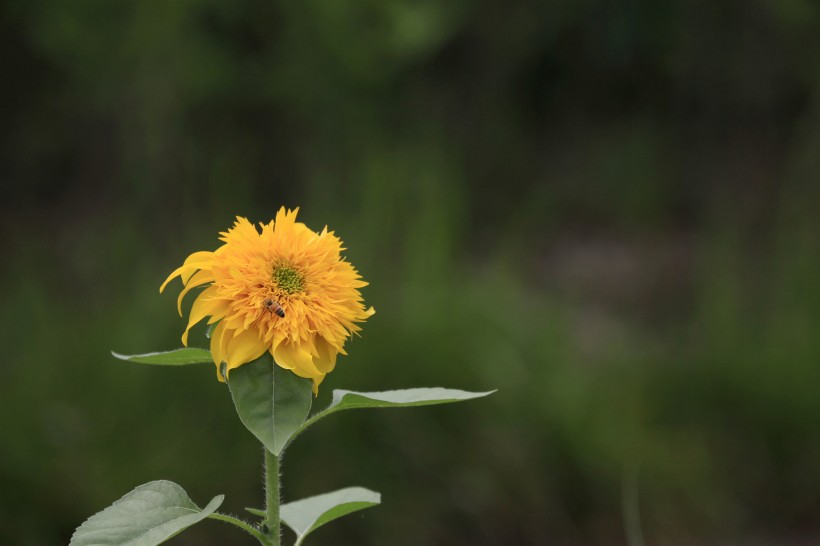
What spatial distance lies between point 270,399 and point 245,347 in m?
0.04

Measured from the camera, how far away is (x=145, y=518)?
0.71 metres

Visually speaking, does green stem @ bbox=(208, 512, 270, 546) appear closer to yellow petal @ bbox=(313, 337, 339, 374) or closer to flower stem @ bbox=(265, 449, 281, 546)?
flower stem @ bbox=(265, 449, 281, 546)

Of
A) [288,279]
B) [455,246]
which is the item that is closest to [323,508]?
[288,279]

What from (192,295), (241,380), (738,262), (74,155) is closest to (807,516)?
(738,262)

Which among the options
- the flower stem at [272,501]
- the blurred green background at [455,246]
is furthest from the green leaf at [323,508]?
the blurred green background at [455,246]

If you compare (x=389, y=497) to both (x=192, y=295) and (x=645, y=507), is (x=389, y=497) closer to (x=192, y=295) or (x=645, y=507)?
(x=645, y=507)

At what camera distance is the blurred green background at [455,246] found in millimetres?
2912

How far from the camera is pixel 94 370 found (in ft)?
10.1

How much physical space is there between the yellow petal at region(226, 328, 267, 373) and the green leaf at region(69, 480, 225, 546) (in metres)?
0.10

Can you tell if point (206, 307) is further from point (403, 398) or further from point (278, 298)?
point (403, 398)

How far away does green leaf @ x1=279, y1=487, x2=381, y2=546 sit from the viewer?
2.68 ft

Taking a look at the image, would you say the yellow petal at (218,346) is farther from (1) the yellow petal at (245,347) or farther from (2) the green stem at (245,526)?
(2) the green stem at (245,526)

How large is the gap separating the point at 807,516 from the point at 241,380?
295 centimetres

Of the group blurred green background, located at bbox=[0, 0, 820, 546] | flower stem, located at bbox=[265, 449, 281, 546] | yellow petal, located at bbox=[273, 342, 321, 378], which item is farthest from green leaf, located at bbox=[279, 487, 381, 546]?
blurred green background, located at bbox=[0, 0, 820, 546]
